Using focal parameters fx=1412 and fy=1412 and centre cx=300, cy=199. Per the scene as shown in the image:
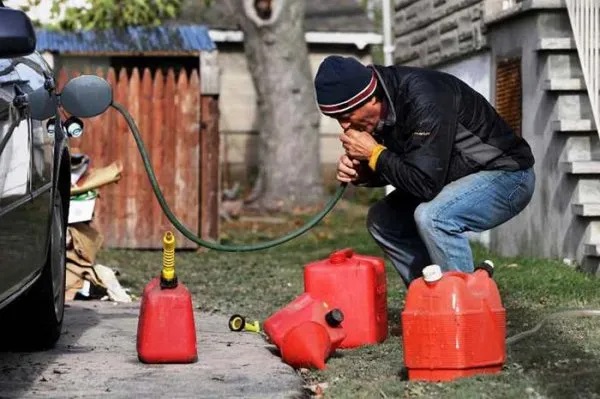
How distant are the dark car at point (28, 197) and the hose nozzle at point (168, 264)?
0.55 metres

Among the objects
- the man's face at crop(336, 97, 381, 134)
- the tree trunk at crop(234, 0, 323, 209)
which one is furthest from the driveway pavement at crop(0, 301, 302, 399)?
the tree trunk at crop(234, 0, 323, 209)

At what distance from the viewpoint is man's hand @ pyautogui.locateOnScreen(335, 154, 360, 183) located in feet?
22.6

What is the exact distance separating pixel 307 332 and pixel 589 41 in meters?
4.47

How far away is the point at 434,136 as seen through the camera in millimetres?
6453

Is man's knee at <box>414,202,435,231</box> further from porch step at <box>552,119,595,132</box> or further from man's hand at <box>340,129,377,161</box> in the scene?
porch step at <box>552,119,595,132</box>

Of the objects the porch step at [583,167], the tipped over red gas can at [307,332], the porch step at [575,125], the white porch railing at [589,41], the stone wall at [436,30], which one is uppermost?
the stone wall at [436,30]

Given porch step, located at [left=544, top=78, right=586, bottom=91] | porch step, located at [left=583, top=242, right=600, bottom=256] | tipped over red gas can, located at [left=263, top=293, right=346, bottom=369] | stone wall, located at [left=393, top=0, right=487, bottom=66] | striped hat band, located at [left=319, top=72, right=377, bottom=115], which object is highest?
stone wall, located at [left=393, top=0, right=487, bottom=66]

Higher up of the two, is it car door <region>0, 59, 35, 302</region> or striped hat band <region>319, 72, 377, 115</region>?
striped hat band <region>319, 72, 377, 115</region>

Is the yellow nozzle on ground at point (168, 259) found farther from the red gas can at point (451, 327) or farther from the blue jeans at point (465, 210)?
the red gas can at point (451, 327)

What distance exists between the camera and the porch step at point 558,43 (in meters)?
10.4

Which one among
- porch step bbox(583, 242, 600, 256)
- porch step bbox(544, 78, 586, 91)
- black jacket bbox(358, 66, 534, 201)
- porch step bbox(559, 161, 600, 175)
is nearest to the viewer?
black jacket bbox(358, 66, 534, 201)

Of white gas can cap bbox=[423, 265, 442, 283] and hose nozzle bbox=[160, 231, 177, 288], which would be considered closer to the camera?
white gas can cap bbox=[423, 265, 442, 283]

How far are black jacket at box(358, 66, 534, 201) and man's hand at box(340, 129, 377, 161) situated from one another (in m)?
0.08

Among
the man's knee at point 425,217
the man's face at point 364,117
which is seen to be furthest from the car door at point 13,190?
the man's knee at point 425,217
